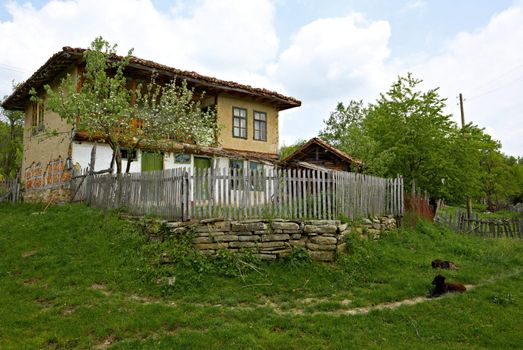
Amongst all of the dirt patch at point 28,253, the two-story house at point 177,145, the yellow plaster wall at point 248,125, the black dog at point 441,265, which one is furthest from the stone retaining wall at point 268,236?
the yellow plaster wall at point 248,125

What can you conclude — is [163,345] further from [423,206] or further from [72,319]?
[423,206]

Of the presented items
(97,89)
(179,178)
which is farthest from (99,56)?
(179,178)

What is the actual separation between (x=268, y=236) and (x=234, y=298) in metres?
1.90

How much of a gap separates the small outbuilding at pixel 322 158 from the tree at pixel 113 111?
4253 millimetres

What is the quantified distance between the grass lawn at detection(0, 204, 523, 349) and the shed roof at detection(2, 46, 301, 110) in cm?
748

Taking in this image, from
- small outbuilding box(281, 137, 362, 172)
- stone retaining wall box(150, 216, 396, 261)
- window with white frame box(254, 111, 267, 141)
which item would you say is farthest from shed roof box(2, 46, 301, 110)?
stone retaining wall box(150, 216, 396, 261)

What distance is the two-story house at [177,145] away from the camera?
14930mm

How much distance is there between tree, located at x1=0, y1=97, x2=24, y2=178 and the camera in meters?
30.1

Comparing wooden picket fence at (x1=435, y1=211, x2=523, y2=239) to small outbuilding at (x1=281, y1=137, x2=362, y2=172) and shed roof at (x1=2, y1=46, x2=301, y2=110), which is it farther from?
shed roof at (x1=2, y1=46, x2=301, y2=110)

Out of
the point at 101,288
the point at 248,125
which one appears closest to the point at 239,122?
the point at 248,125

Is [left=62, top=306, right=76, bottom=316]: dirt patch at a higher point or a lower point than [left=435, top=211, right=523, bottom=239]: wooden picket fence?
lower

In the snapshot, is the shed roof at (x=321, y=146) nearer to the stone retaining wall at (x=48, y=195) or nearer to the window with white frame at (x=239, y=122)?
the window with white frame at (x=239, y=122)

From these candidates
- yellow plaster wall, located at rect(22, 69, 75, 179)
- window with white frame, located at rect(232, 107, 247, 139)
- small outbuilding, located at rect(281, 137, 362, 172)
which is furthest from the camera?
window with white frame, located at rect(232, 107, 247, 139)

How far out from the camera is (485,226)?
544 inches
